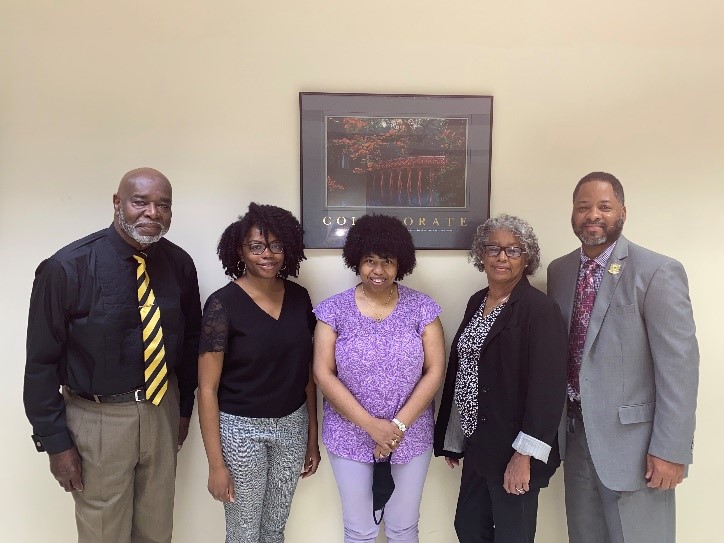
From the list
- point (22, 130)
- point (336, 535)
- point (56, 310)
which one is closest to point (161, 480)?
point (56, 310)

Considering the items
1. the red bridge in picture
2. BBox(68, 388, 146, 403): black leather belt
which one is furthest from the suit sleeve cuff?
the red bridge in picture

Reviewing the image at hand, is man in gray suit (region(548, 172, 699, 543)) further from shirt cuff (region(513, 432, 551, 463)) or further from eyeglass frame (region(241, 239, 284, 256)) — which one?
eyeglass frame (region(241, 239, 284, 256))

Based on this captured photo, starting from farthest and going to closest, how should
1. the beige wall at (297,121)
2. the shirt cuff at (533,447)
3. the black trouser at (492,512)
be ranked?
the beige wall at (297,121), the black trouser at (492,512), the shirt cuff at (533,447)

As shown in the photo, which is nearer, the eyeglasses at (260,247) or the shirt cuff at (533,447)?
the shirt cuff at (533,447)

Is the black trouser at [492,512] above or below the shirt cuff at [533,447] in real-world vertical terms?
below

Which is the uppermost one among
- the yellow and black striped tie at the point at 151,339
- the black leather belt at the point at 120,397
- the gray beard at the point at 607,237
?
the gray beard at the point at 607,237

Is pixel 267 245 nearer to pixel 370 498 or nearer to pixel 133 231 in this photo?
pixel 133 231

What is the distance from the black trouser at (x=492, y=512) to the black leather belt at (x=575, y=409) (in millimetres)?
311

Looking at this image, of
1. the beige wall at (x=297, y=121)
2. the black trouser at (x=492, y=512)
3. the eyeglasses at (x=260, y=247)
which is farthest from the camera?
the beige wall at (x=297, y=121)

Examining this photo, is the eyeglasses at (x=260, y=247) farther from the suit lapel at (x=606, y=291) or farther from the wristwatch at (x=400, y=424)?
the suit lapel at (x=606, y=291)

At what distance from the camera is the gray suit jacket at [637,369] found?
5.23 ft

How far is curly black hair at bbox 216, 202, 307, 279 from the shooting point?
6.01 feet

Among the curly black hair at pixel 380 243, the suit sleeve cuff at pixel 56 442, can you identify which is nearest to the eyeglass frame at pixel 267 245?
the curly black hair at pixel 380 243

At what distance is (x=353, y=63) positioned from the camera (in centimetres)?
214
